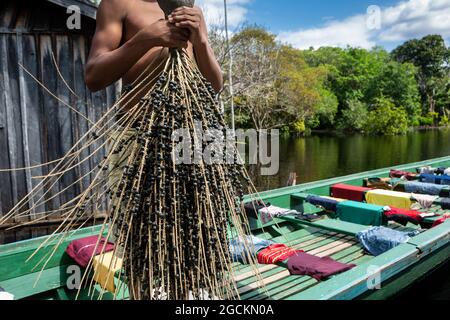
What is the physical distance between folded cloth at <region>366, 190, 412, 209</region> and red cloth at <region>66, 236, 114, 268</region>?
3.54 metres

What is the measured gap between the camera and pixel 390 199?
488 centimetres

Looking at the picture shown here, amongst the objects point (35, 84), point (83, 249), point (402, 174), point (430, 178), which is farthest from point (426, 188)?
point (35, 84)

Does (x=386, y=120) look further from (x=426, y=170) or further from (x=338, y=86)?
(x=426, y=170)

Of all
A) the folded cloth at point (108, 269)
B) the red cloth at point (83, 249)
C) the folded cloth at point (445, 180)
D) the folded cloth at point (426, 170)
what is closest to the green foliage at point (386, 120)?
the folded cloth at point (426, 170)

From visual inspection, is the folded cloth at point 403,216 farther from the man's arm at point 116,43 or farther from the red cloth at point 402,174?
the man's arm at point 116,43

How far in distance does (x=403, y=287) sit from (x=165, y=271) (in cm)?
267

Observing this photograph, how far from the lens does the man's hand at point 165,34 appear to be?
157 cm

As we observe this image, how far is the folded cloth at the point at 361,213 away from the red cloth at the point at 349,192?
811mm

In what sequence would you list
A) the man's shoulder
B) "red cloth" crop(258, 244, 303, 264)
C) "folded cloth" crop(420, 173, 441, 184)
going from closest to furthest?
the man's shoulder → "red cloth" crop(258, 244, 303, 264) → "folded cloth" crop(420, 173, 441, 184)

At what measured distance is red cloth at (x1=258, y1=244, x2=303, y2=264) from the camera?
135 inches

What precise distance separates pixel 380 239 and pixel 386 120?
128 ft

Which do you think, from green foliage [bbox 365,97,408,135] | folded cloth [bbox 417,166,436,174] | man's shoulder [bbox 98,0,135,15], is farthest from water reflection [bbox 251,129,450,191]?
man's shoulder [bbox 98,0,135,15]

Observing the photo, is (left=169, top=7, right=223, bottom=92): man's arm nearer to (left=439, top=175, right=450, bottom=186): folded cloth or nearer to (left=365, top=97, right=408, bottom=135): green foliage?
(left=439, top=175, right=450, bottom=186): folded cloth

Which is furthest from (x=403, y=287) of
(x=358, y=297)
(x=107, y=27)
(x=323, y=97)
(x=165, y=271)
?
(x=323, y=97)
